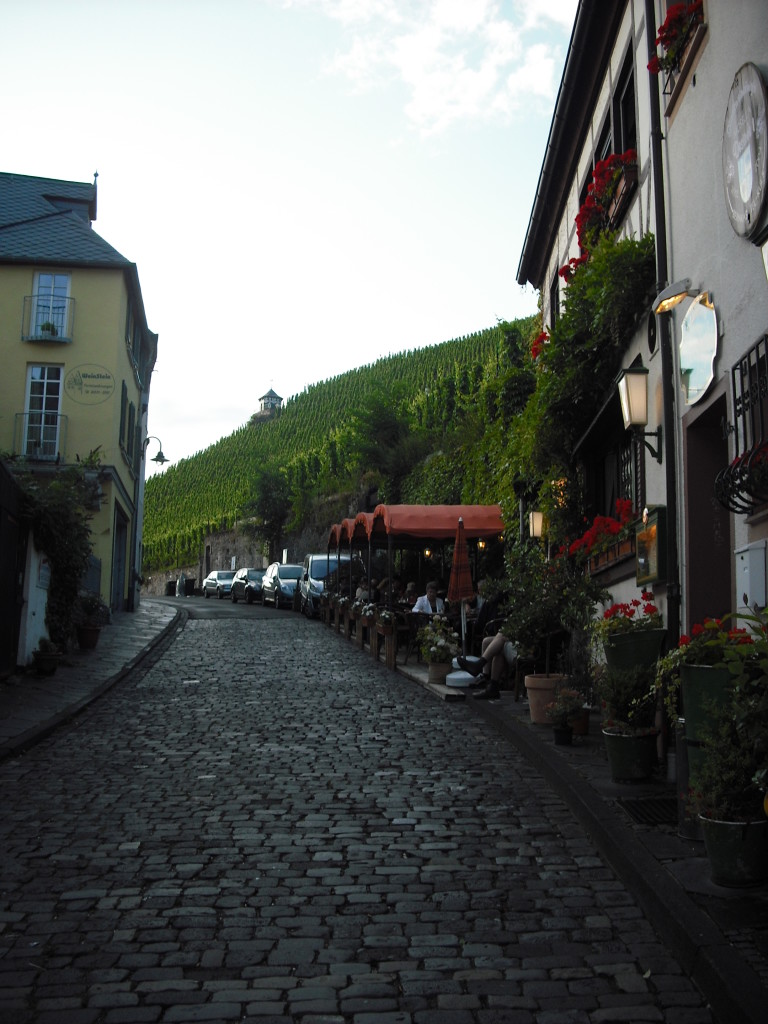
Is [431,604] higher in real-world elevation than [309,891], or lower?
higher

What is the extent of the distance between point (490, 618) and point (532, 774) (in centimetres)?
669

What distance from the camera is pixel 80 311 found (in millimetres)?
25844

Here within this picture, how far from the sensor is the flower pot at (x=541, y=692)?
9602mm

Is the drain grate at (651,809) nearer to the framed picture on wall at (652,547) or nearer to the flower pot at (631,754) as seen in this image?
the flower pot at (631,754)

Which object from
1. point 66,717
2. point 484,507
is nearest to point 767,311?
point 66,717

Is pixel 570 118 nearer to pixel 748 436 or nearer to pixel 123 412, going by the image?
pixel 748 436

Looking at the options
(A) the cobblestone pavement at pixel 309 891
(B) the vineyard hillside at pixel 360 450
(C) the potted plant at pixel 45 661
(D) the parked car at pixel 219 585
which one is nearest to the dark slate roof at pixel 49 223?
(B) the vineyard hillside at pixel 360 450

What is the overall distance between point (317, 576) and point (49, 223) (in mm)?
12366

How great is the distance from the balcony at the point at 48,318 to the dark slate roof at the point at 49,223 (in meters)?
1.03

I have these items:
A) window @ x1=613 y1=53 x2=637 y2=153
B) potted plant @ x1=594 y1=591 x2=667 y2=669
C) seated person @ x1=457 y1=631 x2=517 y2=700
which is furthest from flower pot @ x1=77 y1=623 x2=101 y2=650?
potted plant @ x1=594 y1=591 x2=667 y2=669

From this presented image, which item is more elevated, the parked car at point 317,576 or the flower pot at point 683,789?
the parked car at point 317,576

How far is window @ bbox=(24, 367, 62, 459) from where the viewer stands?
83.8 feet

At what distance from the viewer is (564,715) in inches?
336

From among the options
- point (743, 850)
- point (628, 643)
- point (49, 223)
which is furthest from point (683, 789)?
point (49, 223)
